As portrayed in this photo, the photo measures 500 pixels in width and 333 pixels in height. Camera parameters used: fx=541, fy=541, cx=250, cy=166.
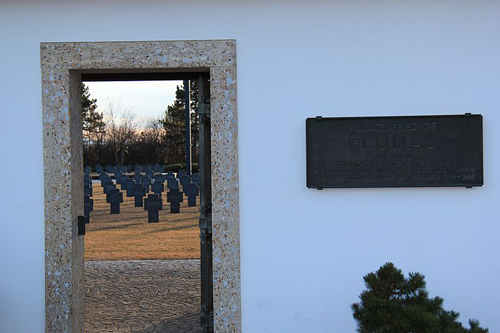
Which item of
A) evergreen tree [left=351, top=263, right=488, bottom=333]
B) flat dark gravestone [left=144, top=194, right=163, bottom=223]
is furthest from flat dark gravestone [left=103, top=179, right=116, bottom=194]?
evergreen tree [left=351, top=263, right=488, bottom=333]

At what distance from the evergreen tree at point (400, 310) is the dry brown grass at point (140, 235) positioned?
655 centimetres

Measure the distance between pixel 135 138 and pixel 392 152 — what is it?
4557 cm

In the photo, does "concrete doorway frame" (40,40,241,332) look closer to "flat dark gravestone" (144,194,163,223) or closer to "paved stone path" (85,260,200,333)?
"paved stone path" (85,260,200,333)

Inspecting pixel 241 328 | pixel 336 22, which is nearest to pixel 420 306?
pixel 241 328

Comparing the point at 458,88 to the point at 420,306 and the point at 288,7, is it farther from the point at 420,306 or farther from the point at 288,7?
the point at 420,306

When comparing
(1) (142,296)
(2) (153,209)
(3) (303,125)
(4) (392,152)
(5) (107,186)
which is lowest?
(1) (142,296)

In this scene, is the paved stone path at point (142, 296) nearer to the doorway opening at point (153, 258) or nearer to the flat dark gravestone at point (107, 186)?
the doorway opening at point (153, 258)

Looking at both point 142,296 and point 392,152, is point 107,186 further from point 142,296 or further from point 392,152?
point 392,152

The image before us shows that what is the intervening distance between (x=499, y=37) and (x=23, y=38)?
370 cm

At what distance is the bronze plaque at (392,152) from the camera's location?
4.19m

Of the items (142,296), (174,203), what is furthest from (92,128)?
(142,296)

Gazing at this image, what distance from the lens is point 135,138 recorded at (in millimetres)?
48281

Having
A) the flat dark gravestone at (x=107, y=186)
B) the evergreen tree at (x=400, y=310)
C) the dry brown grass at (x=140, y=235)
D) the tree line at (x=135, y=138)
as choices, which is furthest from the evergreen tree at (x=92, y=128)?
the evergreen tree at (x=400, y=310)

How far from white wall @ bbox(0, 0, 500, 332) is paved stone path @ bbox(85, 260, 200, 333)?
1809mm
